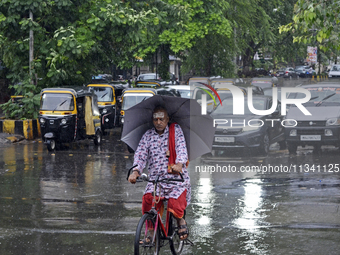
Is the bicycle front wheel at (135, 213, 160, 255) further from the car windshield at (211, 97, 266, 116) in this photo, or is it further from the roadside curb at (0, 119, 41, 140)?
the roadside curb at (0, 119, 41, 140)

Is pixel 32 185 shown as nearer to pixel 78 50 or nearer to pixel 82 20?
pixel 78 50

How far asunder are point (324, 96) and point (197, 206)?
7744 millimetres

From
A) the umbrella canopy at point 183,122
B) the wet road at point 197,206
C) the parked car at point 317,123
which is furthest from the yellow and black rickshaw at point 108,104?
the umbrella canopy at point 183,122

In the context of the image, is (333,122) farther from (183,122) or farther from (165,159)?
(165,159)

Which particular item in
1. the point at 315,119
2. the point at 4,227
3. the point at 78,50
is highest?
the point at 78,50

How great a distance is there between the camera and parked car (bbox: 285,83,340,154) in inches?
580

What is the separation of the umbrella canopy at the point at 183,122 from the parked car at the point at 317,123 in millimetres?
9140

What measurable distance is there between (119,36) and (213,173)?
10.1 m

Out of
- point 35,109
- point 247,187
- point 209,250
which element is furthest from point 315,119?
point 35,109

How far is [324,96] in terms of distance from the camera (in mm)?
15688

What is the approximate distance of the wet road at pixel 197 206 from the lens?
712 cm

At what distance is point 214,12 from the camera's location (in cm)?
3183

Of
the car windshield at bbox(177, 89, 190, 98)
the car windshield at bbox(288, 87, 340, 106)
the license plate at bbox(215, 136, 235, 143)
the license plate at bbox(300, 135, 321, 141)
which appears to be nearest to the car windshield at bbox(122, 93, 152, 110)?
the license plate at bbox(215, 136, 235, 143)

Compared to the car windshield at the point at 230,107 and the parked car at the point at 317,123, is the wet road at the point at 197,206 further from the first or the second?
the car windshield at the point at 230,107
